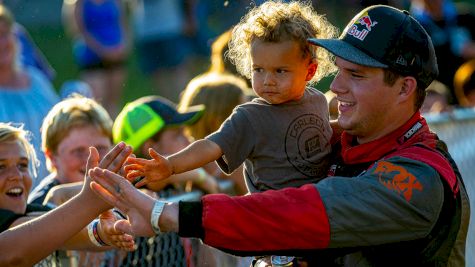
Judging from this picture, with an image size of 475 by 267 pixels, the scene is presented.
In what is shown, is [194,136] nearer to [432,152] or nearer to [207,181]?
[207,181]

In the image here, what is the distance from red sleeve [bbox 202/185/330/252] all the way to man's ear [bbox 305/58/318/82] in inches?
37.3

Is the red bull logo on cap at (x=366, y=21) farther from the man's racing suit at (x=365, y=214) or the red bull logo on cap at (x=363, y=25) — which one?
the man's racing suit at (x=365, y=214)

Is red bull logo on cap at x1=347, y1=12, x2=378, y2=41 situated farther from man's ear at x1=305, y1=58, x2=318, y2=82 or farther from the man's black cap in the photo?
man's ear at x1=305, y1=58, x2=318, y2=82

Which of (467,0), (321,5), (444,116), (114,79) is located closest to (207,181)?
(444,116)

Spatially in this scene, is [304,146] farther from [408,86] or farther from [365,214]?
[365,214]

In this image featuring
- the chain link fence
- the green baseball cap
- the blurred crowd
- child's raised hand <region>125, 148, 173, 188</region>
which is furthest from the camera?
the chain link fence

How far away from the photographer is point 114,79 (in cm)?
1495

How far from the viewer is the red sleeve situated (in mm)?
4016

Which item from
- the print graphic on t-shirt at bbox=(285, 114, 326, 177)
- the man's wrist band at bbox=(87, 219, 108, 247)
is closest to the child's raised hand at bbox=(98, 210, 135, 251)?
the man's wrist band at bbox=(87, 219, 108, 247)

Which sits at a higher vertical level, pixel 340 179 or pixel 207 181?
pixel 340 179

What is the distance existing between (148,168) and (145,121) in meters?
2.65

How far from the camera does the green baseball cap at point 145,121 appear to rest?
23.1ft

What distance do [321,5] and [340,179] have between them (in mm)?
15359

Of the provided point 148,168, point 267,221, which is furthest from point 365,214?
point 148,168
